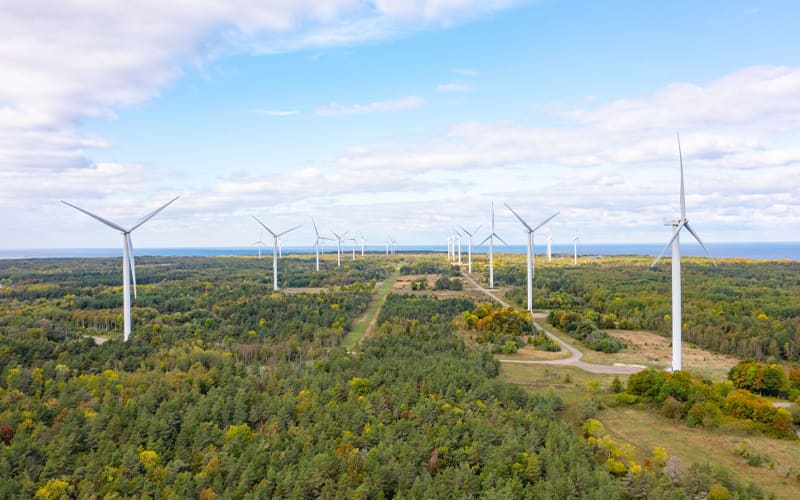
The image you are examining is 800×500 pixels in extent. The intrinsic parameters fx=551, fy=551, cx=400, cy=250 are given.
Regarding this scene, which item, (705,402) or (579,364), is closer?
(705,402)

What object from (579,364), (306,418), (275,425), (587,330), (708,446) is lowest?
(708,446)

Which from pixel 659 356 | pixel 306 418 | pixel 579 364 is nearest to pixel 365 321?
pixel 579 364

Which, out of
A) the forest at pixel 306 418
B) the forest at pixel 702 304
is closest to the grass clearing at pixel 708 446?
the forest at pixel 306 418

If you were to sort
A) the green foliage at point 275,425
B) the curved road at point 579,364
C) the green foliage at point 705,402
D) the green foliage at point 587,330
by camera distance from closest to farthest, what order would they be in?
the green foliage at point 275,425 < the green foliage at point 705,402 < the curved road at point 579,364 < the green foliage at point 587,330

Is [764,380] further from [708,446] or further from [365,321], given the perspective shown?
Result: [365,321]

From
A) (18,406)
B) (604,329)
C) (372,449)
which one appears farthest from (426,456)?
(604,329)

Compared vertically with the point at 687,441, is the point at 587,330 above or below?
above

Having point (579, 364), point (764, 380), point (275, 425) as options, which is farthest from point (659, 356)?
point (275, 425)

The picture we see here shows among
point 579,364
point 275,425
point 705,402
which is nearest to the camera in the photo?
point 275,425

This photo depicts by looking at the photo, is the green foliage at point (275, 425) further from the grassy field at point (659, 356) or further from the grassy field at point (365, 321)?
the grassy field at point (659, 356)

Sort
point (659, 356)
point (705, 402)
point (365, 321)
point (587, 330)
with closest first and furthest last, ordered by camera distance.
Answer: point (705, 402)
point (659, 356)
point (587, 330)
point (365, 321)
